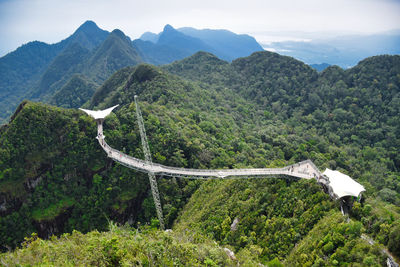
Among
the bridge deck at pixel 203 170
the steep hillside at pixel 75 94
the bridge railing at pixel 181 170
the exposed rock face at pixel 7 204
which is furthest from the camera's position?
the steep hillside at pixel 75 94

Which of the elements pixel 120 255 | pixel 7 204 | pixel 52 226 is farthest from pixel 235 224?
pixel 7 204

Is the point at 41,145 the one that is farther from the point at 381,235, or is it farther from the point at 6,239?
the point at 381,235

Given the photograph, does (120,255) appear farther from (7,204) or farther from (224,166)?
(7,204)

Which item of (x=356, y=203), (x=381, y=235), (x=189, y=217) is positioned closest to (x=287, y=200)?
(x=356, y=203)

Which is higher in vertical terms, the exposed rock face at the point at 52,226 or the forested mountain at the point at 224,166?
the forested mountain at the point at 224,166

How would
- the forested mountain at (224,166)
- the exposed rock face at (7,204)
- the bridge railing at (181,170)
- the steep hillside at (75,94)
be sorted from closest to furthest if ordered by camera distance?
the forested mountain at (224,166) → the bridge railing at (181,170) → the exposed rock face at (7,204) → the steep hillside at (75,94)

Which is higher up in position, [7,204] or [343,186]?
[343,186]

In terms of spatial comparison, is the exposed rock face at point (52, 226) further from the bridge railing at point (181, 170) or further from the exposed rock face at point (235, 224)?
the exposed rock face at point (235, 224)

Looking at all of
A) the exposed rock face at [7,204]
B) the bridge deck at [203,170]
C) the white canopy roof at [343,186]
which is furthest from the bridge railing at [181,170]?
the exposed rock face at [7,204]
